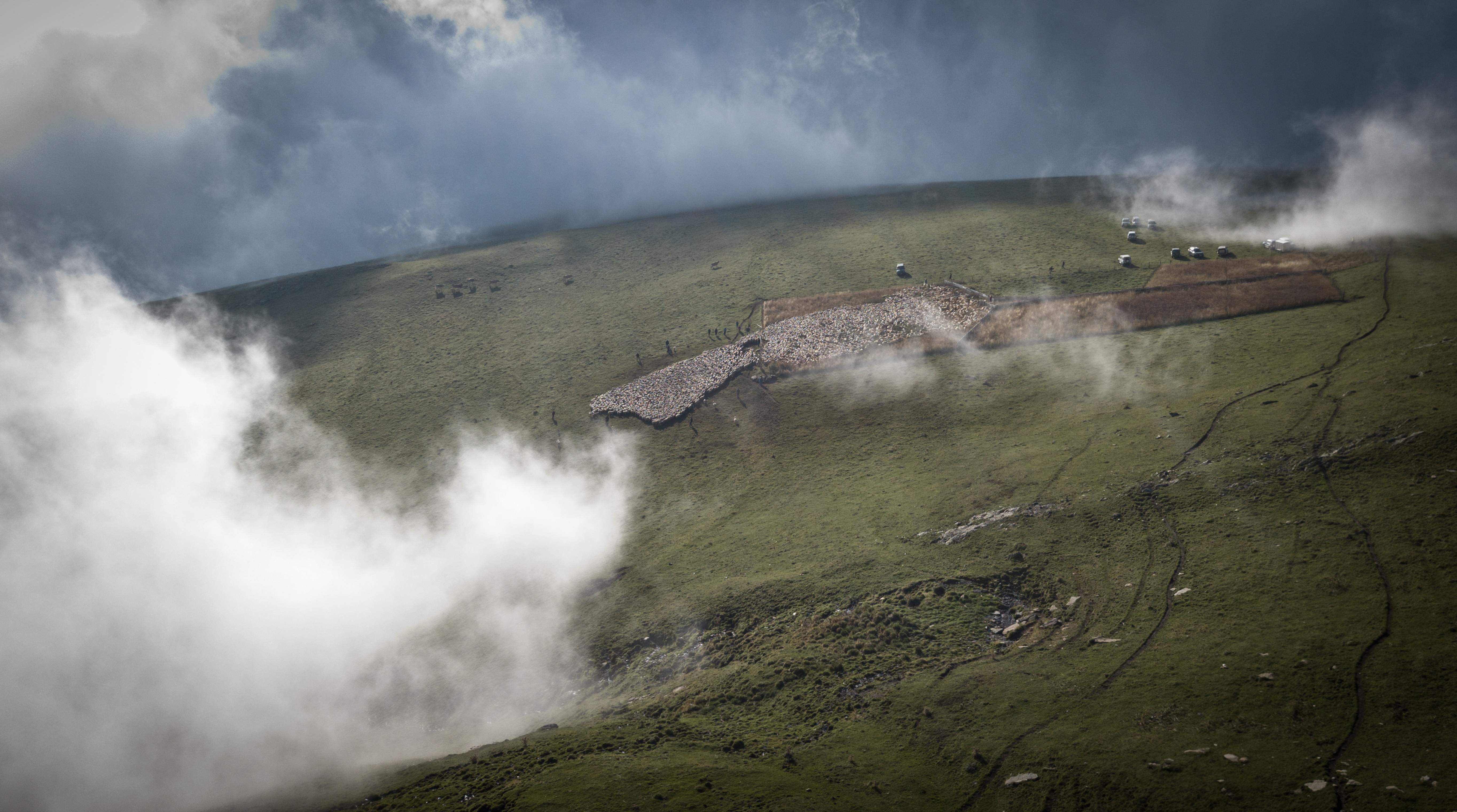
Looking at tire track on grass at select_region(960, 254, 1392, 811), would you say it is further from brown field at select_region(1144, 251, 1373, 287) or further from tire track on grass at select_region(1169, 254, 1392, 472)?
brown field at select_region(1144, 251, 1373, 287)

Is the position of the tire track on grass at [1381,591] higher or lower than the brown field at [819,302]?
lower

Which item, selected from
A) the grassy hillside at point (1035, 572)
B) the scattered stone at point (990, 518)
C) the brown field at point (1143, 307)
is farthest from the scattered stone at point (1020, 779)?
the brown field at point (1143, 307)

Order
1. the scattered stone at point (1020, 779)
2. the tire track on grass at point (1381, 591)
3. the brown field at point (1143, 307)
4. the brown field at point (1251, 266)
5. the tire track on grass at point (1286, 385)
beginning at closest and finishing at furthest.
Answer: the tire track on grass at point (1381, 591), the scattered stone at point (1020, 779), the tire track on grass at point (1286, 385), the brown field at point (1143, 307), the brown field at point (1251, 266)

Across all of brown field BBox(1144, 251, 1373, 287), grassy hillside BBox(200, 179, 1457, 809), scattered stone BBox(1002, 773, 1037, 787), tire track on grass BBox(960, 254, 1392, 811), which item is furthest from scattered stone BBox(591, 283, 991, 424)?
scattered stone BBox(1002, 773, 1037, 787)

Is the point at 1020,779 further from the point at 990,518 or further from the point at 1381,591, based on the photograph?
the point at 990,518

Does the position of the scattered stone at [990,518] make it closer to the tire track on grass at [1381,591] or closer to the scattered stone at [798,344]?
the tire track on grass at [1381,591]

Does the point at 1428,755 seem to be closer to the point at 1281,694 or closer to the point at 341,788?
the point at 1281,694

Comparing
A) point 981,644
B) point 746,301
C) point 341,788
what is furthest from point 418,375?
point 981,644
